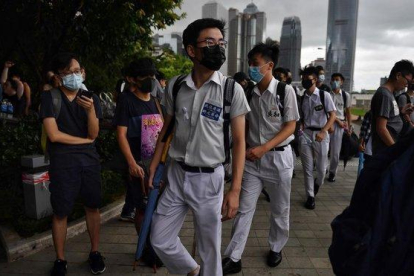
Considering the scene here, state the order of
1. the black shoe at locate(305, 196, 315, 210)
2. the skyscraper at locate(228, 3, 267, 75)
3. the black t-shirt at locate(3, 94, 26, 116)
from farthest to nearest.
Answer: the skyscraper at locate(228, 3, 267, 75) < the black t-shirt at locate(3, 94, 26, 116) < the black shoe at locate(305, 196, 315, 210)

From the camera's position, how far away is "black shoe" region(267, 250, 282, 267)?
3.32m

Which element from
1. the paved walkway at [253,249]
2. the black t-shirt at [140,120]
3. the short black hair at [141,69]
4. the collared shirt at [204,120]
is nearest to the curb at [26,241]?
the paved walkway at [253,249]

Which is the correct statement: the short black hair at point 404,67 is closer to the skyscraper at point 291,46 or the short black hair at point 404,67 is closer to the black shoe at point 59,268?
the black shoe at point 59,268

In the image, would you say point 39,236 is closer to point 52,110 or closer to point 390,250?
point 52,110

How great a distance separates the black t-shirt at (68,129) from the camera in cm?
285

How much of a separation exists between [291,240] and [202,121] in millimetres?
2377

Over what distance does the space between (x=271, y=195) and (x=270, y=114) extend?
0.83 metres

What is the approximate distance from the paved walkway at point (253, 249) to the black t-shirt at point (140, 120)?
1101 mm

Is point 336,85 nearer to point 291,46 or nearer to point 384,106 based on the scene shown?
point 384,106

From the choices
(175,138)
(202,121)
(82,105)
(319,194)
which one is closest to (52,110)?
(82,105)

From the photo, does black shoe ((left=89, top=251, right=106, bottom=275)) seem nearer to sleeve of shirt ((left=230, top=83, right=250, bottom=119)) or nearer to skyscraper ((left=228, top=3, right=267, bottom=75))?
sleeve of shirt ((left=230, top=83, right=250, bottom=119))

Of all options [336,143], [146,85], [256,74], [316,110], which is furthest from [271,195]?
[336,143]

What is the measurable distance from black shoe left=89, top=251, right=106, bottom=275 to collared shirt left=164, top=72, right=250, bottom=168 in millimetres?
1483

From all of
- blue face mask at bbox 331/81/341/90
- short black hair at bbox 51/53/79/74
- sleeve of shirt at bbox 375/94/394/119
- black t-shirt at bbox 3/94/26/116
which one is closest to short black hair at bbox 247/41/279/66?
sleeve of shirt at bbox 375/94/394/119
